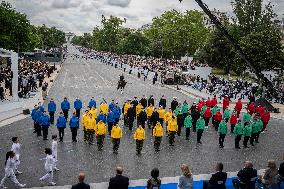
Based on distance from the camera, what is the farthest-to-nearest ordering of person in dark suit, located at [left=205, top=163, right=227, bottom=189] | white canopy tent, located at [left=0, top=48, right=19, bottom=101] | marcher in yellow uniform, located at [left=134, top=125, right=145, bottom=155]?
white canopy tent, located at [left=0, top=48, right=19, bottom=101] → marcher in yellow uniform, located at [left=134, top=125, right=145, bottom=155] → person in dark suit, located at [left=205, top=163, right=227, bottom=189]

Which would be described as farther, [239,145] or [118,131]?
[239,145]

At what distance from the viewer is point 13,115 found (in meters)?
23.5

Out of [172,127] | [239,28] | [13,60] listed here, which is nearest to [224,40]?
[239,28]

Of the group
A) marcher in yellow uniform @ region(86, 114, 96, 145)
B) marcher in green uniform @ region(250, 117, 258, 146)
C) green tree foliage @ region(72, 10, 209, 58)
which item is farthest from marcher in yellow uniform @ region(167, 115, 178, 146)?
green tree foliage @ region(72, 10, 209, 58)

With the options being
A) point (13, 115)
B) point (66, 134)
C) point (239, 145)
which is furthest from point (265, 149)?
point (13, 115)

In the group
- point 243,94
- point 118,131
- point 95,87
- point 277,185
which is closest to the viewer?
point 277,185

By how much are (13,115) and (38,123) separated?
5.93 m

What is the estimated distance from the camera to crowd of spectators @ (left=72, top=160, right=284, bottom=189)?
353 inches

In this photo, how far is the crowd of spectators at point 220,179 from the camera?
8969 millimetres

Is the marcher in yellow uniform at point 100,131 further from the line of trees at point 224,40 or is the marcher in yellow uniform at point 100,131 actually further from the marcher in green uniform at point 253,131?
the line of trees at point 224,40

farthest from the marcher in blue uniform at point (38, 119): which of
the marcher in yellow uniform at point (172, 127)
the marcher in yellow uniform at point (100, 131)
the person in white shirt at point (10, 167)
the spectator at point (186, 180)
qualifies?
the spectator at point (186, 180)

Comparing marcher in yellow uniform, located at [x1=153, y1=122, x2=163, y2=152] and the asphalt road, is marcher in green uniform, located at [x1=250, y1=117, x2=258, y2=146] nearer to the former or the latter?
the asphalt road

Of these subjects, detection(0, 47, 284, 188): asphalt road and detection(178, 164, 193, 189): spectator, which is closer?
detection(178, 164, 193, 189): spectator

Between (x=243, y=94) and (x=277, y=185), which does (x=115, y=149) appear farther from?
(x=243, y=94)
